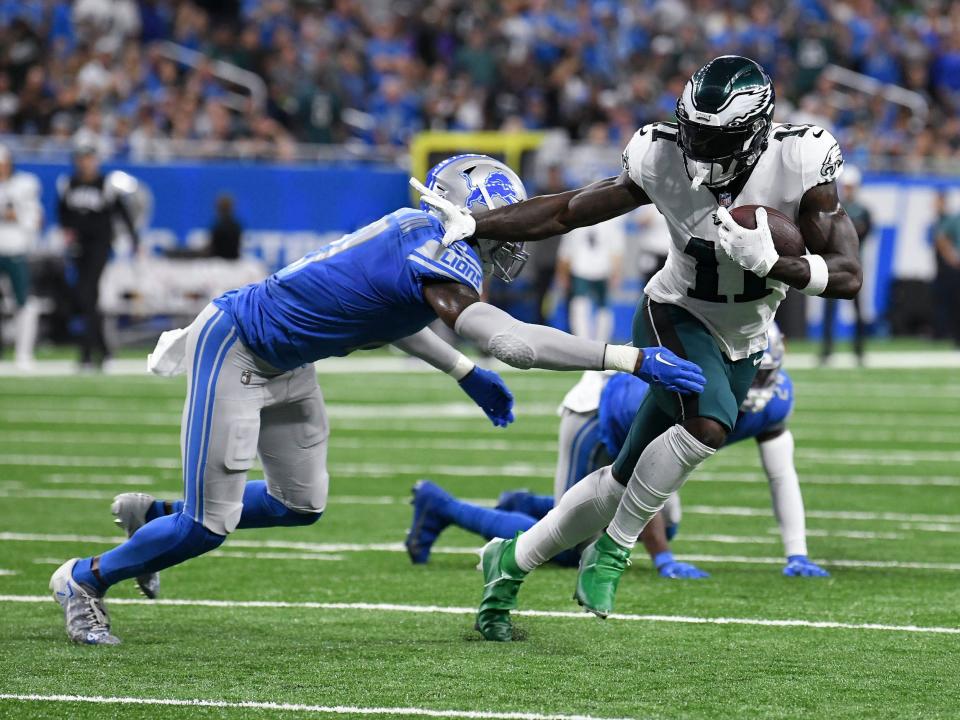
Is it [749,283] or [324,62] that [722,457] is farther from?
[324,62]

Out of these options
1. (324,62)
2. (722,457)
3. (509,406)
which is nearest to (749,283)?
(509,406)

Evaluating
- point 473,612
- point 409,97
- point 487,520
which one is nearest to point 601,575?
point 473,612

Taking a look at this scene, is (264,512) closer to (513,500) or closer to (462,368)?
(462,368)

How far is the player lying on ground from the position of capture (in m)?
6.18

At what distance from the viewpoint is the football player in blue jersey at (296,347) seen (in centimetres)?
471

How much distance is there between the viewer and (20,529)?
7.40 metres

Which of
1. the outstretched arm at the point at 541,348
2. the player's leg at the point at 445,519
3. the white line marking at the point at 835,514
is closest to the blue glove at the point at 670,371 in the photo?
the outstretched arm at the point at 541,348

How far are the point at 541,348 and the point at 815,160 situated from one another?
0.92 meters

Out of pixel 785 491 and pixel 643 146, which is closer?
pixel 643 146

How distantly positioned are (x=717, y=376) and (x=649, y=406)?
23 centimetres

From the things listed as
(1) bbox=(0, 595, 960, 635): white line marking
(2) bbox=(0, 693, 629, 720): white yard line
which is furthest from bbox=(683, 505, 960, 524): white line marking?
(2) bbox=(0, 693, 629, 720): white yard line

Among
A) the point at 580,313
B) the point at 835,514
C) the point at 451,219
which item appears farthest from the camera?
the point at 580,313

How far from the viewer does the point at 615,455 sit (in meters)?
6.22

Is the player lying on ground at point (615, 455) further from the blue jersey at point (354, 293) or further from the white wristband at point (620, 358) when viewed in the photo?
the white wristband at point (620, 358)
